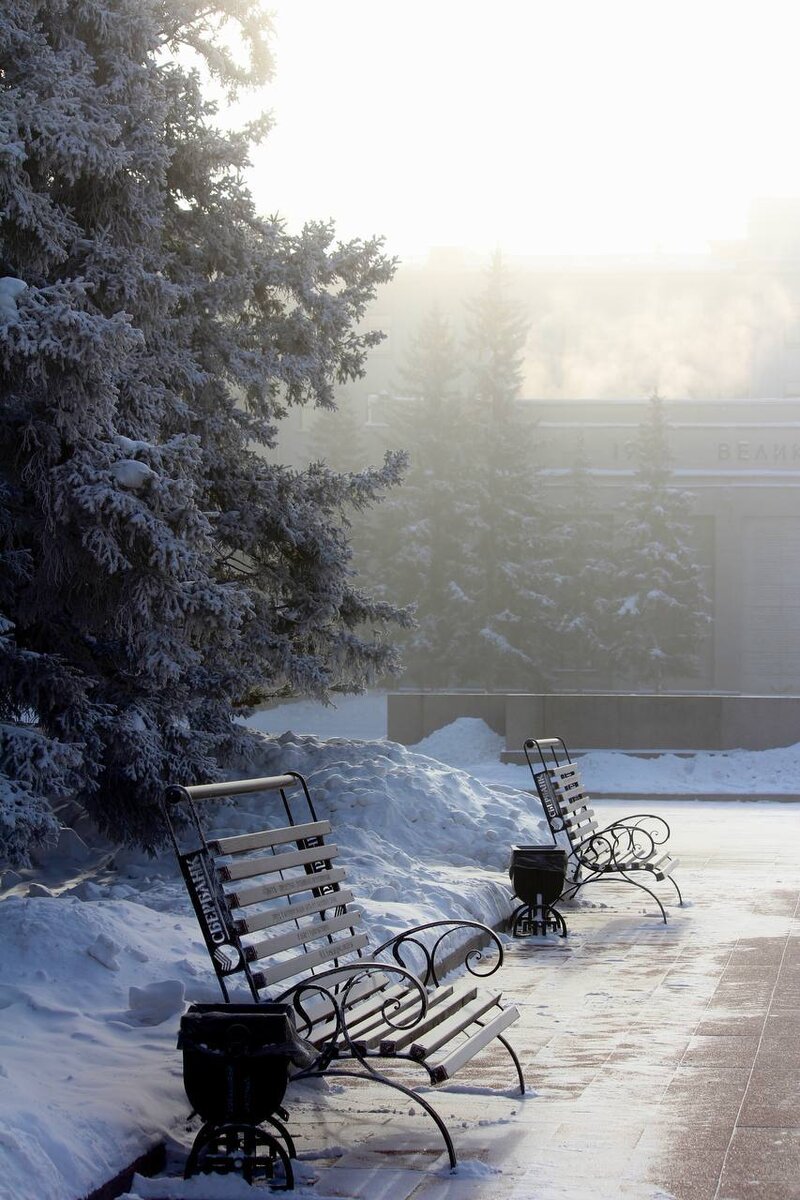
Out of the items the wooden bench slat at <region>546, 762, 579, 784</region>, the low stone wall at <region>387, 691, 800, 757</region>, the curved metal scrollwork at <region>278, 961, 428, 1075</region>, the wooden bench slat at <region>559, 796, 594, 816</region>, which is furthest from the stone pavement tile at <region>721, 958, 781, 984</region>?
the low stone wall at <region>387, 691, 800, 757</region>

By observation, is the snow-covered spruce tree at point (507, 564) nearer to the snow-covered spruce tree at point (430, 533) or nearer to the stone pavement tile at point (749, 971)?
the snow-covered spruce tree at point (430, 533)

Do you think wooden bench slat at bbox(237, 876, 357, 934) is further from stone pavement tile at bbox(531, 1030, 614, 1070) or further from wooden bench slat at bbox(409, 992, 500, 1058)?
stone pavement tile at bbox(531, 1030, 614, 1070)

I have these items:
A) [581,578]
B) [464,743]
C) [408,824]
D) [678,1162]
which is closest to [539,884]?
[408,824]

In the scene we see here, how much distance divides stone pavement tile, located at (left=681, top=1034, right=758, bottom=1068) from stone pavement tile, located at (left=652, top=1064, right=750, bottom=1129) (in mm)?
89

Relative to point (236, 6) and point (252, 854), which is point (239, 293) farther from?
point (252, 854)

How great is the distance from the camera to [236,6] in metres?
13.4

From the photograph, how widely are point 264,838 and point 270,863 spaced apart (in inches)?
4.2

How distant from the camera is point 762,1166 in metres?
4.77

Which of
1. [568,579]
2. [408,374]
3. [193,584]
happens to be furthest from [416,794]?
[408,374]

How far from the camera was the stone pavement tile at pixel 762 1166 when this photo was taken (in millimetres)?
4504

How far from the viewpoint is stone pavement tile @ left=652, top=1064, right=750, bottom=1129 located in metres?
5.32

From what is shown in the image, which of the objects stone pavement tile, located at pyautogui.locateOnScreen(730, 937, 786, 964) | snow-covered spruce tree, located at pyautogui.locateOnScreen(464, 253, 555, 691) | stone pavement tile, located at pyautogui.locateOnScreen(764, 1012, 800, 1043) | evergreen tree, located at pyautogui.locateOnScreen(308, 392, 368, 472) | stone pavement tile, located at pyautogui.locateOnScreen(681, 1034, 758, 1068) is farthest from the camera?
evergreen tree, located at pyautogui.locateOnScreen(308, 392, 368, 472)

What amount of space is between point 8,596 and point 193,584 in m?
1.20

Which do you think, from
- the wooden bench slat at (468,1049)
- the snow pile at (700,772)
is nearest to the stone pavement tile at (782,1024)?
the wooden bench slat at (468,1049)
